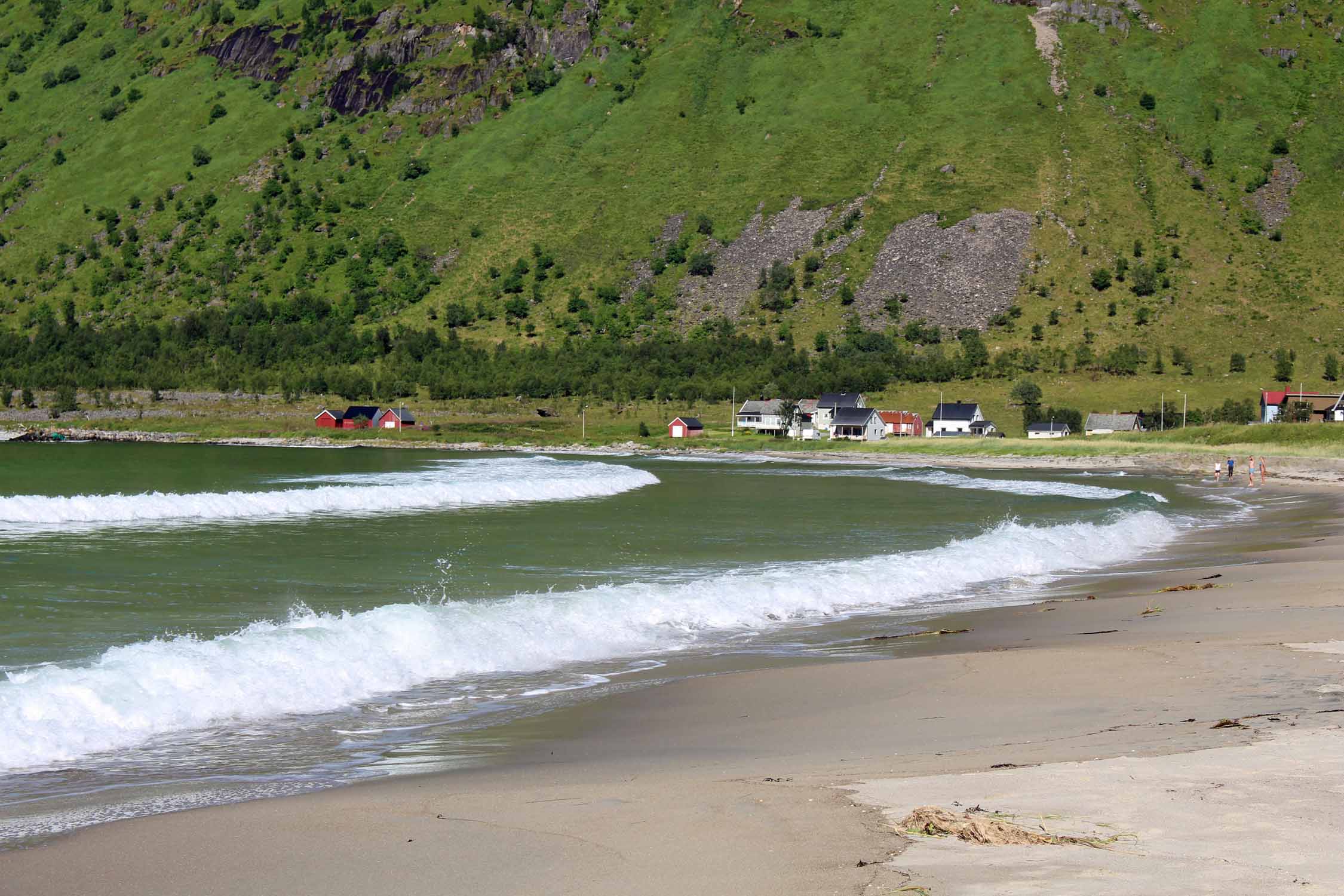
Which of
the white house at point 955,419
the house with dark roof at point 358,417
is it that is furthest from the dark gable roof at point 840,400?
the house with dark roof at point 358,417

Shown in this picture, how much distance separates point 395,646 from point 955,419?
14154 cm

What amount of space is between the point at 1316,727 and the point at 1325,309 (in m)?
184

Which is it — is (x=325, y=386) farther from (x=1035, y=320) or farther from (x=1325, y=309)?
(x=1325, y=309)

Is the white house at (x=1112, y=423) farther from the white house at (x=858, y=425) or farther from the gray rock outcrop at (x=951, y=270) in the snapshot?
the gray rock outcrop at (x=951, y=270)

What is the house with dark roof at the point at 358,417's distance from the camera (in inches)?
6565

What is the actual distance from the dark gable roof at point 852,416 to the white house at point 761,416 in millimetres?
7767

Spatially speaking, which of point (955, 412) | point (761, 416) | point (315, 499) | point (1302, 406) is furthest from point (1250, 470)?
point (761, 416)

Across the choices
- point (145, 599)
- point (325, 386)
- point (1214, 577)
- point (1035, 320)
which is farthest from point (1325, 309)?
point (145, 599)

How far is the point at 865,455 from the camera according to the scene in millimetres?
128250

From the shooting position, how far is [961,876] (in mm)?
6504

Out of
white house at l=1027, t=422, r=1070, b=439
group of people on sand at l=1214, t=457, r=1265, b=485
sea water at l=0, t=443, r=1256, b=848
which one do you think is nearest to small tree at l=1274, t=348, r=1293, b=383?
white house at l=1027, t=422, r=1070, b=439

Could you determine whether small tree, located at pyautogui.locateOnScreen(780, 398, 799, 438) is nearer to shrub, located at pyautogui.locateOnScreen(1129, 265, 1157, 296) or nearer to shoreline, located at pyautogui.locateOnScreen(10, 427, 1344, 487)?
shoreline, located at pyautogui.locateOnScreen(10, 427, 1344, 487)

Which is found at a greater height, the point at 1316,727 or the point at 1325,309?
the point at 1325,309

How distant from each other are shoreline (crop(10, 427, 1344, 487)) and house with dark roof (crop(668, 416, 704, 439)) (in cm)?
964
